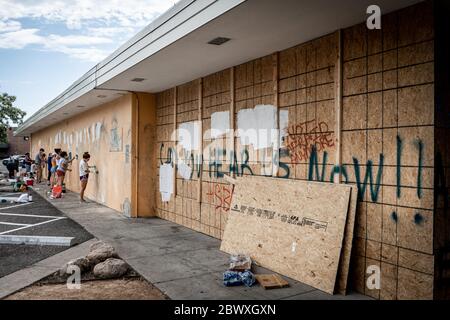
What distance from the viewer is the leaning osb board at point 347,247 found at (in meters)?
4.82

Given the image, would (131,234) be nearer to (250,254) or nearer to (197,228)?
(197,228)

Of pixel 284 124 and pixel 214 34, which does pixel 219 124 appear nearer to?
pixel 284 124

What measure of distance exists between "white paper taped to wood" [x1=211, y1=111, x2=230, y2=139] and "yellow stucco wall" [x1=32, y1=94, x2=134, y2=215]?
331cm

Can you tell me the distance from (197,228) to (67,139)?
42.2 ft

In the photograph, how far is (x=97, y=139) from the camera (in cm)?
1365

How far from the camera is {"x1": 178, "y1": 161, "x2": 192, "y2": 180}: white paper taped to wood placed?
8938 millimetres

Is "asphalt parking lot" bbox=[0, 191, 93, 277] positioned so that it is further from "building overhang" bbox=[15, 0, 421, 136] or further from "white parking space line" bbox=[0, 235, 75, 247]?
"building overhang" bbox=[15, 0, 421, 136]

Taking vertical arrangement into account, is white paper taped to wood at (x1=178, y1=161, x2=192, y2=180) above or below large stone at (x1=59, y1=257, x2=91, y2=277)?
above

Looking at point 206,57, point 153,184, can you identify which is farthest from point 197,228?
point 206,57

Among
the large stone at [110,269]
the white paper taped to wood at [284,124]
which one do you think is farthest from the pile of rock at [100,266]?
the white paper taped to wood at [284,124]

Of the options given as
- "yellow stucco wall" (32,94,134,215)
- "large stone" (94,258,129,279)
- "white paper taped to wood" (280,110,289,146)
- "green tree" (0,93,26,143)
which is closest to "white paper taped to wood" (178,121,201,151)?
"yellow stucco wall" (32,94,134,215)

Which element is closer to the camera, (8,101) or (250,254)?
(250,254)

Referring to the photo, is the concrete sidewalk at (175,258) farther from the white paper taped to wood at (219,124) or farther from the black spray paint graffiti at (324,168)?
the white paper taped to wood at (219,124)

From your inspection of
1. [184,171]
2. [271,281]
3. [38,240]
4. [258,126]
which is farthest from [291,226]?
[38,240]
